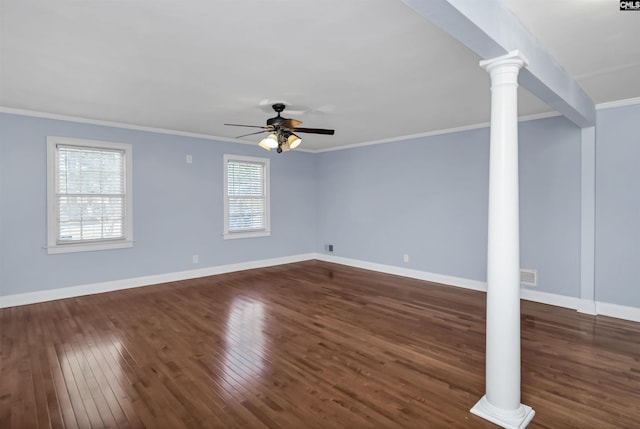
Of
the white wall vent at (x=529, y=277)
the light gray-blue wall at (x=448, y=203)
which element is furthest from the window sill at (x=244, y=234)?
the white wall vent at (x=529, y=277)

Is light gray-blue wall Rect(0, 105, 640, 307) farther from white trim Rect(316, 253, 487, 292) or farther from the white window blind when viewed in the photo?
the white window blind

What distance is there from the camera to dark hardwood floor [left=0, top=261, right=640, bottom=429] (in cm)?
214

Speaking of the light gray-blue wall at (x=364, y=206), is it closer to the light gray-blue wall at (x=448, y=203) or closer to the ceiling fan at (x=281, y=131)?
the light gray-blue wall at (x=448, y=203)

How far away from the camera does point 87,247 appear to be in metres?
4.77

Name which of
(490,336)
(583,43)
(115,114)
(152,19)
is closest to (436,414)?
(490,336)

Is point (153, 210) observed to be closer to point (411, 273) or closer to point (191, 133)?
point (191, 133)

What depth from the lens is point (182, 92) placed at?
3.58 metres

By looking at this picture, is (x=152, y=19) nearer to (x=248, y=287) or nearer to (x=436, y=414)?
(x=436, y=414)

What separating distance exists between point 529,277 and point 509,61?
137 inches

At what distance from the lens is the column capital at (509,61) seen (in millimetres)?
1949

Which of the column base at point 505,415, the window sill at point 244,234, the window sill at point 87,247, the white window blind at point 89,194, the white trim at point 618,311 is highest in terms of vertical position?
the white window blind at point 89,194

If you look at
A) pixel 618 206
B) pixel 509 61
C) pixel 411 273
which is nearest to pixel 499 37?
pixel 509 61

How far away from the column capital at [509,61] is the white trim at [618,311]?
11.1ft

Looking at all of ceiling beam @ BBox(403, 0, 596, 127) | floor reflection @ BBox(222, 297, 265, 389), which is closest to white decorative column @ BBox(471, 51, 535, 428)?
ceiling beam @ BBox(403, 0, 596, 127)
